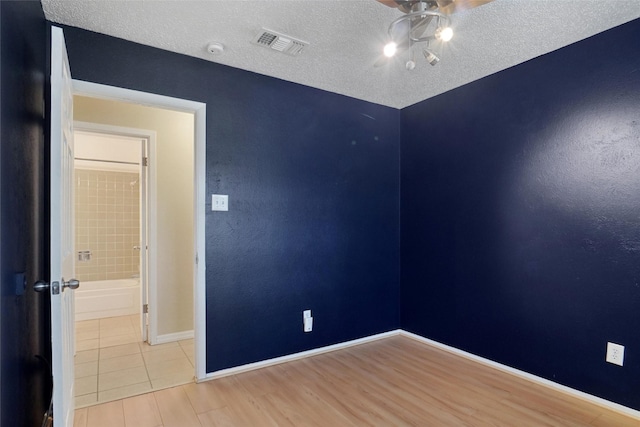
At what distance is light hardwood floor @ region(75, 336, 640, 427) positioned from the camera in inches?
80.7

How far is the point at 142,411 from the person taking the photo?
7.06 feet

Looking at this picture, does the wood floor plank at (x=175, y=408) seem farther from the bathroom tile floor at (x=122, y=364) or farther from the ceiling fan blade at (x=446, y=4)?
the ceiling fan blade at (x=446, y=4)

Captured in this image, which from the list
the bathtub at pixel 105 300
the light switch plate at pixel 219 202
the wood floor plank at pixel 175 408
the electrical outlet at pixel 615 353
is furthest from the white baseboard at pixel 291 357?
the bathtub at pixel 105 300

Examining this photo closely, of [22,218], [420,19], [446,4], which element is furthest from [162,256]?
[446,4]

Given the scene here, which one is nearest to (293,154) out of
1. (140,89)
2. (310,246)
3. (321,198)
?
(321,198)

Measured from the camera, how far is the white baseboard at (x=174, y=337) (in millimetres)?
3386

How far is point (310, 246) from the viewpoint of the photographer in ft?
10.1

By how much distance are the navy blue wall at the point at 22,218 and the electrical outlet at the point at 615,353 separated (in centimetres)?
311

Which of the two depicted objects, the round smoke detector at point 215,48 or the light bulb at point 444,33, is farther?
the round smoke detector at point 215,48

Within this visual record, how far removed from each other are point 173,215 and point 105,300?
176cm

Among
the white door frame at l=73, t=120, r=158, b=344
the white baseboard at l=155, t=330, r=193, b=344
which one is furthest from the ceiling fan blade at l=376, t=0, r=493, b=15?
the white baseboard at l=155, t=330, r=193, b=344

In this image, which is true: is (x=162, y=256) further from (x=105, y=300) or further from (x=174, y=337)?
(x=105, y=300)

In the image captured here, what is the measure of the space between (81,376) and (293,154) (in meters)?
2.42

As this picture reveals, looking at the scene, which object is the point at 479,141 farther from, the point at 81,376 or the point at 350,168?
the point at 81,376
